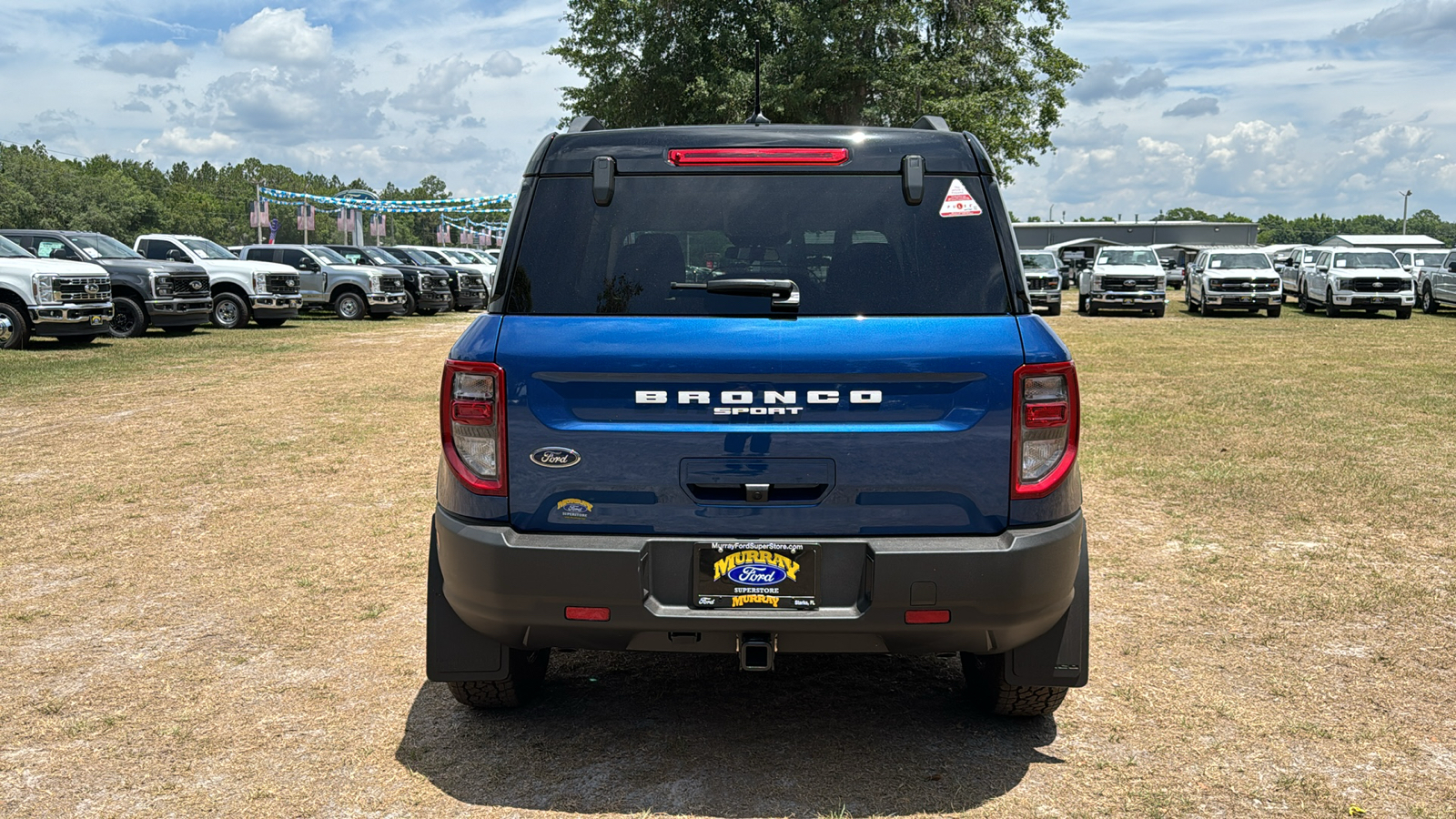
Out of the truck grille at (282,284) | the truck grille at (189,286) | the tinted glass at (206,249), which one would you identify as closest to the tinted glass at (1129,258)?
the truck grille at (282,284)

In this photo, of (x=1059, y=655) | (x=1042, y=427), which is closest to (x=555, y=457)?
(x=1042, y=427)

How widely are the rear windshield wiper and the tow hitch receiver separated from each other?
3.05 feet

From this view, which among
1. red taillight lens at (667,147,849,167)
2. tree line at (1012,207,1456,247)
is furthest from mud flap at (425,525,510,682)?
tree line at (1012,207,1456,247)

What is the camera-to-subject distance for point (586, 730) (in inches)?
163

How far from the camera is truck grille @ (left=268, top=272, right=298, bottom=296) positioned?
25406mm

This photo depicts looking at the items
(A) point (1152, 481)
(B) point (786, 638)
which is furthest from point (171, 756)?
(A) point (1152, 481)

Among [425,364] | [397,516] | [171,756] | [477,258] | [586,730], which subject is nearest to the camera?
[171,756]

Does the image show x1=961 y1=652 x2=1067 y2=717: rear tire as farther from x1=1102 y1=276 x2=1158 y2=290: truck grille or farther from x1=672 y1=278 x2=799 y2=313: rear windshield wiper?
x1=1102 y1=276 x2=1158 y2=290: truck grille

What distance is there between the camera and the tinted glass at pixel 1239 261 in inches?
1263

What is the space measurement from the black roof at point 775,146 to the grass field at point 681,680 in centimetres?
184

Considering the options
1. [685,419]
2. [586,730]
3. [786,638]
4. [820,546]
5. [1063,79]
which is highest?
[1063,79]

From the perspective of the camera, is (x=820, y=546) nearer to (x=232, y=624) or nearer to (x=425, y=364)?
(x=232, y=624)

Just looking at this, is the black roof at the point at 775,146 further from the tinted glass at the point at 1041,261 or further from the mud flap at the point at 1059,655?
the tinted glass at the point at 1041,261

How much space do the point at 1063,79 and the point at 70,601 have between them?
3922 centimetres
